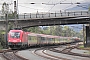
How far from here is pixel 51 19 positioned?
198 feet

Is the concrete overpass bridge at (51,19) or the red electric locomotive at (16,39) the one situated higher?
the concrete overpass bridge at (51,19)

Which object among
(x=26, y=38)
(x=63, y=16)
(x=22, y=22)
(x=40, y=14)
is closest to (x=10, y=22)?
(x=22, y=22)

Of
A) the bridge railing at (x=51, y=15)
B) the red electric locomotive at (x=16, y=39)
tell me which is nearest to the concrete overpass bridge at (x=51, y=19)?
the bridge railing at (x=51, y=15)

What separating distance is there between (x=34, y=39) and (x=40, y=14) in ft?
42.7

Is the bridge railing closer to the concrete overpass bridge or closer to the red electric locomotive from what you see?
the concrete overpass bridge

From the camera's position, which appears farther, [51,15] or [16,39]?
[51,15]

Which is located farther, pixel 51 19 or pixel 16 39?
pixel 51 19

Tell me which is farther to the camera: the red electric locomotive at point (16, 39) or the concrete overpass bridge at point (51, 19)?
the concrete overpass bridge at point (51, 19)

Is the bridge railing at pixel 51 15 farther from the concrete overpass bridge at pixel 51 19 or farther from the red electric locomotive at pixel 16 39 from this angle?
the red electric locomotive at pixel 16 39

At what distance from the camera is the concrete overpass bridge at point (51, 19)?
57500 mm

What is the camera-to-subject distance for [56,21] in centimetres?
6147

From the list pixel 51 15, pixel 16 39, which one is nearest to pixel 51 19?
pixel 51 15

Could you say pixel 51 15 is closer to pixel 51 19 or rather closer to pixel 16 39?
pixel 51 19

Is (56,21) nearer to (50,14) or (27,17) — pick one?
(50,14)
